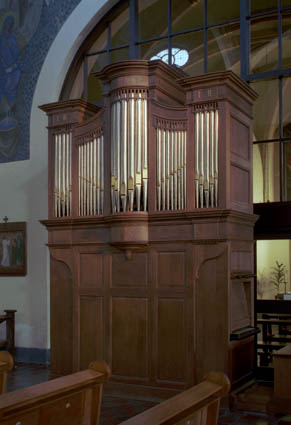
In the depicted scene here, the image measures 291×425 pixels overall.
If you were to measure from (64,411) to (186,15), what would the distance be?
21.5ft

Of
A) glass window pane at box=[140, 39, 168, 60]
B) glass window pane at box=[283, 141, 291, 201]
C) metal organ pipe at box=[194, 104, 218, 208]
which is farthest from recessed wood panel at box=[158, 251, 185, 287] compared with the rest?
glass window pane at box=[140, 39, 168, 60]

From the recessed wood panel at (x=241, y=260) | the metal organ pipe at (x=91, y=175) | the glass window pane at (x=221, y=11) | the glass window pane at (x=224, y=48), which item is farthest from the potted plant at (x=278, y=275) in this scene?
the glass window pane at (x=221, y=11)

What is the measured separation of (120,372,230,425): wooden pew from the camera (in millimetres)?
3604

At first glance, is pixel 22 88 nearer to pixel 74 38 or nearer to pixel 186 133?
pixel 74 38

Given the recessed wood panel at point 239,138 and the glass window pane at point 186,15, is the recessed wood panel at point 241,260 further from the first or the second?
the glass window pane at point 186,15

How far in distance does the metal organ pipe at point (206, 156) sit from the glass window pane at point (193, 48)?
2.22 meters

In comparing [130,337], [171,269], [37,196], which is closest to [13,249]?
[37,196]

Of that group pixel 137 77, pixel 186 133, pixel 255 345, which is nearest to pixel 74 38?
pixel 137 77

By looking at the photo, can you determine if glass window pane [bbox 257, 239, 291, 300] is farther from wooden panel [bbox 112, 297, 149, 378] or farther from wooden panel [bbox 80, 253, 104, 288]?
wooden panel [bbox 80, 253, 104, 288]

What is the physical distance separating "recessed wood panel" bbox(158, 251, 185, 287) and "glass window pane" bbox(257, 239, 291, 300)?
1.52 metres

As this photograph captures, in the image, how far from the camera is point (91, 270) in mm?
7629

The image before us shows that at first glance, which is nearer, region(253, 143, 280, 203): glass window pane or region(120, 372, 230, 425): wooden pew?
region(120, 372, 230, 425): wooden pew

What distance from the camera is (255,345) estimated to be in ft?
25.7

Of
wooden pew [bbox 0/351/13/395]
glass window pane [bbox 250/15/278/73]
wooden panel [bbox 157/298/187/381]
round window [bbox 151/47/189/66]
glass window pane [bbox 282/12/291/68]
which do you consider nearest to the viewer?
wooden pew [bbox 0/351/13/395]
